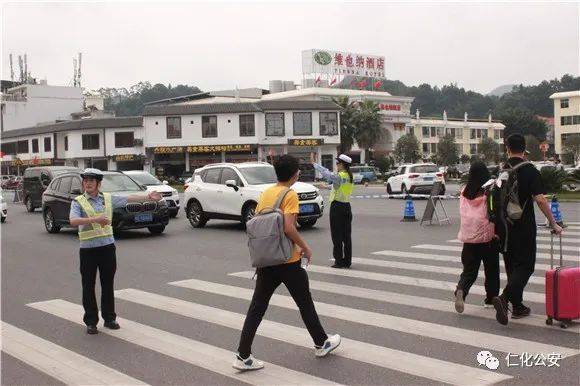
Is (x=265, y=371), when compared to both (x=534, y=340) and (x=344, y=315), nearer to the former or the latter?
(x=344, y=315)

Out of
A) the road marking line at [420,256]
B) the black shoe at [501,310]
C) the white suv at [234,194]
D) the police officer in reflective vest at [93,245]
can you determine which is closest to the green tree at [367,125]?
the white suv at [234,194]

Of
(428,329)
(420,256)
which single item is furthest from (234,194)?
(428,329)

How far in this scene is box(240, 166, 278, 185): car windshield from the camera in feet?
55.8

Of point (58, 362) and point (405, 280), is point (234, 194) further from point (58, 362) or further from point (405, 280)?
point (58, 362)

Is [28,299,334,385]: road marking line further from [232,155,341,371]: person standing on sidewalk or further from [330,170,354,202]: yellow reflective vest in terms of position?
[330,170,354,202]: yellow reflective vest

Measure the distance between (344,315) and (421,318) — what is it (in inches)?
33.0

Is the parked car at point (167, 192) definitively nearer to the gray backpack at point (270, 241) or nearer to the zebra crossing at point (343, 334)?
the zebra crossing at point (343, 334)

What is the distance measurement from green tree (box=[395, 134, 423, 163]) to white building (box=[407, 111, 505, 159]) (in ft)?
46.6

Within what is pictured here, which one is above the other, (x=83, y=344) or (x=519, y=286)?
(x=519, y=286)

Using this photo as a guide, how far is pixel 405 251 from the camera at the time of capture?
1209 cm

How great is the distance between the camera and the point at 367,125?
2594 inches

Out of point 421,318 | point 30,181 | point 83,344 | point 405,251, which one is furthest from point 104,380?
point 30,181

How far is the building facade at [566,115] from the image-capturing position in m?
88.0
